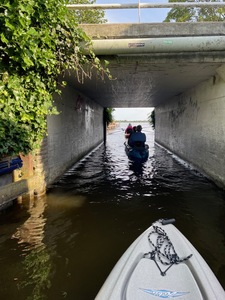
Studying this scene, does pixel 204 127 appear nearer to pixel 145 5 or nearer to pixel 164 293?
pixel 145 5

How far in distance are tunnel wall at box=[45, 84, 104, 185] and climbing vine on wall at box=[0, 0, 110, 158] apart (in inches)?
75.3

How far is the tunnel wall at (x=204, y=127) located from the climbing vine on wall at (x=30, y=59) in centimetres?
425

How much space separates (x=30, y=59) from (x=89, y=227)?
349 cm

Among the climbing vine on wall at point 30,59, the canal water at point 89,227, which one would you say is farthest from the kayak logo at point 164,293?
the climbing vine on wall at point 30,59

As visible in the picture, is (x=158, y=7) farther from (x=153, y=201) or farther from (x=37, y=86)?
(x=153, y=201)

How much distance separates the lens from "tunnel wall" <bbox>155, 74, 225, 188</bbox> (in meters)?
7.23

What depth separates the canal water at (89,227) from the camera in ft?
10.5

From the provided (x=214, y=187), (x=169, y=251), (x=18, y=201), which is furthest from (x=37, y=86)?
(x=214, y=187)

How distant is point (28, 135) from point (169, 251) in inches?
149

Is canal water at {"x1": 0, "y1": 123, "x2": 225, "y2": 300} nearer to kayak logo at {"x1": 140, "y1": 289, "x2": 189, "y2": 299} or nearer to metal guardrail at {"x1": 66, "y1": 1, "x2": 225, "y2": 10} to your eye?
kayak logo at {"x1": 140, "y1": 289, "x2": 189, "y2": 299}

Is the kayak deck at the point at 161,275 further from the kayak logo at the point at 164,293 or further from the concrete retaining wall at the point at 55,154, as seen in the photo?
the concrete retaining wall at the point at 55,154

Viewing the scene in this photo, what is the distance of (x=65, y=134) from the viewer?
9.48m

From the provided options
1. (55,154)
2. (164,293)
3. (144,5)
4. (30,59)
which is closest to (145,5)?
(144,5)

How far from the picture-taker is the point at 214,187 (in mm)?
7469
